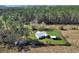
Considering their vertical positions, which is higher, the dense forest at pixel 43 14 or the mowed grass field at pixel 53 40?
the dense forest at pixel 43 14

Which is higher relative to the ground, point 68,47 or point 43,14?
point 43,14

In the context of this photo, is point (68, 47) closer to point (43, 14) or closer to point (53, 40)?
point (53, 40)

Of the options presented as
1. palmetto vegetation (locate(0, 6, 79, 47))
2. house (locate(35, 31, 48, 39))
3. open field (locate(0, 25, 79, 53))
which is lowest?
open field (locate(0, 25, 79, 53))

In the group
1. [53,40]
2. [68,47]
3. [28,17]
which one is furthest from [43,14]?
[68,47]

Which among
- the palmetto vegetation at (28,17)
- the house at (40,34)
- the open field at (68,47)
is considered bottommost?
the open field at (68,47)

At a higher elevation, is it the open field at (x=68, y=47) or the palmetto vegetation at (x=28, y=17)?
the palmetto vegetation at (x=28, y=17)

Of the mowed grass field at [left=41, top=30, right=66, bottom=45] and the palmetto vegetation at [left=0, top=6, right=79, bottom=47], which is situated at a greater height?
the palmetto vegetation at [left=0, top=6, right=79, bottom=47]
